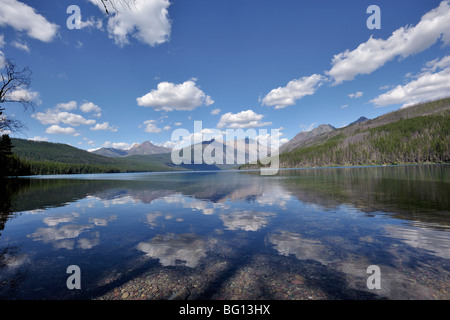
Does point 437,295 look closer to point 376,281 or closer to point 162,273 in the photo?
point 376,281

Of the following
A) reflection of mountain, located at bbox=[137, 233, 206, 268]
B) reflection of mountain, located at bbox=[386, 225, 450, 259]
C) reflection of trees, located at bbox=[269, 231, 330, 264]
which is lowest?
A: reflection of mountain, located at bbox=[137, 233, 206, 268]

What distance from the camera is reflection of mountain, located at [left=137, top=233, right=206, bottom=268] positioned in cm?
1015

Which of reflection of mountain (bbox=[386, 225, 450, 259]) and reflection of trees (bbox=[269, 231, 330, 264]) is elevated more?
reflection of mountain (bbox=[386, 225, 450, 259])

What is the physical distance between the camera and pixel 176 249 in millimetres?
11680

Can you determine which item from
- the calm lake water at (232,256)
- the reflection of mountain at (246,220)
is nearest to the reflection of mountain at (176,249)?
the calm lake water at (232,256)

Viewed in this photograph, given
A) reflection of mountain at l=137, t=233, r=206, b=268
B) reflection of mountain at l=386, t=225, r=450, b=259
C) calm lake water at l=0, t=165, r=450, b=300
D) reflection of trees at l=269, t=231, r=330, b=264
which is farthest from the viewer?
reflection of mountain at l=386, t=225, r=450, b=259

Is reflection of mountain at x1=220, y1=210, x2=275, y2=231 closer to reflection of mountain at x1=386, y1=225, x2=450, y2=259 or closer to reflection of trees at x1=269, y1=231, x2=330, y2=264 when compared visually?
reflection of trees at x1=269, y1=231, x2=330, y2=264

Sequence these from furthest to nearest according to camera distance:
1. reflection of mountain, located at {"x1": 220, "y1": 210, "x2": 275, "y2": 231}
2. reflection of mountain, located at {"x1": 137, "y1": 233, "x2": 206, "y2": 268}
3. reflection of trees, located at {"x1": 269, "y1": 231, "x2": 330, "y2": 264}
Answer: reflection of mountain, located at {"x1": 220, "y1": 210, "x2": 275, "y2": 231}
reflection of trees, located at {"x1": 269, "y1": 231, "x2": 330, "y2": 264}
reflection of mountain, located at {"x1": 137, "y1": 233, "x2": 206, "y2": 268}

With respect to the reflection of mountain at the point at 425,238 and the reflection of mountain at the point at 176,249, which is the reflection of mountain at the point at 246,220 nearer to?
the reflection of mountain at the point at 176,249

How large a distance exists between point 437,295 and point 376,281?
171 centimetres

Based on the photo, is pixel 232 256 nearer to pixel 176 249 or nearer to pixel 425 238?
pixel 176 249

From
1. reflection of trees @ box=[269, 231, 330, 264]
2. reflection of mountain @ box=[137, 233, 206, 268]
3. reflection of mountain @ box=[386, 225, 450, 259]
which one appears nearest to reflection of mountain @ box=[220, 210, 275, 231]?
reflection of trees @ box=[269, 231, 330, 264]

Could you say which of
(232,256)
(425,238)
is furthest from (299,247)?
(425,238)
